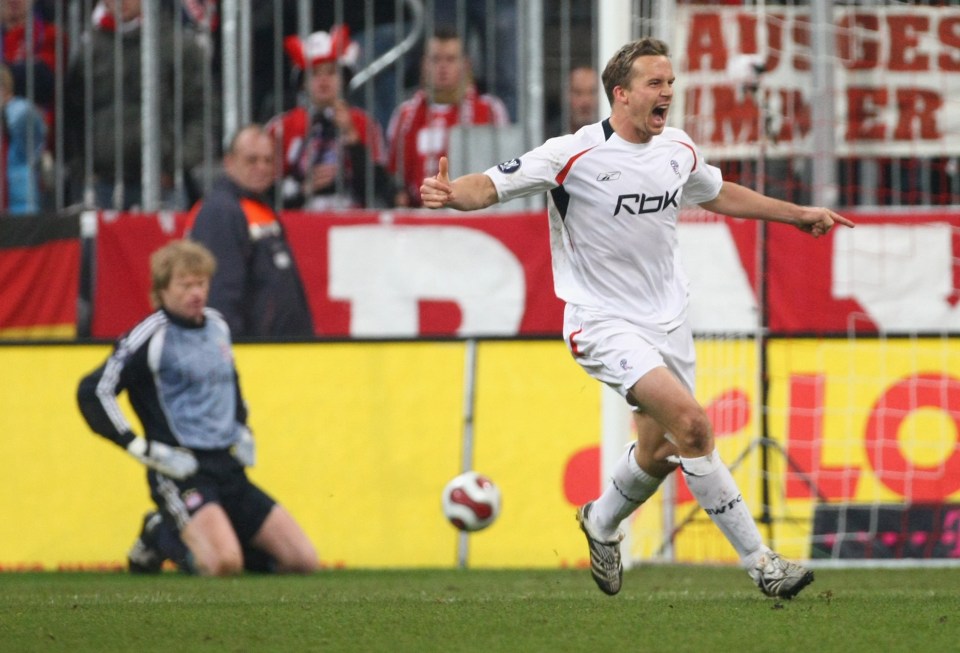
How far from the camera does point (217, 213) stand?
35.7 ft

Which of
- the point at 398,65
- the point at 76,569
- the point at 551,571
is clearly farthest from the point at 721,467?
A: the point at 398,65

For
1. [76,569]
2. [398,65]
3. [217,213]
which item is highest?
[398,65]

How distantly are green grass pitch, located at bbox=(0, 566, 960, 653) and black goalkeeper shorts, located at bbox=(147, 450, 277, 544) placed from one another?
0.91m

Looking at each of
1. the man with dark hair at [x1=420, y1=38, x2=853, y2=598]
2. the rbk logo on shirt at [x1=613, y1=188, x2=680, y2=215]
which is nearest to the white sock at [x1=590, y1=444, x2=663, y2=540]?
the man with dark hair at [x1=420, y1=38, x2=853, y2=598]

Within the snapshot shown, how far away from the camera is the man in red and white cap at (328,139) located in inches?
447

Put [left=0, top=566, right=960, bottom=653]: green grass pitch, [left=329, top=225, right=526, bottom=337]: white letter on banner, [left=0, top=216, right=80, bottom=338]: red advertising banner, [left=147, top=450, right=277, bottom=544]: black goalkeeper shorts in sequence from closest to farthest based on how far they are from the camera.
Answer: [left=0, top=566, right=960, bottom=653]: green grass pitch < [left=147, top=450, right=277, bottom=544]: black goalkeeper shorts < [left=329, top=225, right=526, bottom=337]: white letter on banner < [left=0, top=216, right=80, bottom=338]: red advertising banner

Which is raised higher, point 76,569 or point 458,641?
point 458,641

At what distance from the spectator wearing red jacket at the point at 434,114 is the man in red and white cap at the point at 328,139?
15 centimetres

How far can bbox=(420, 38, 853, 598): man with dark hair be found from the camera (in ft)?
22.1

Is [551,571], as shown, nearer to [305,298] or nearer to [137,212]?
[305,298]

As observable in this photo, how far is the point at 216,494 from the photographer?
940 cm

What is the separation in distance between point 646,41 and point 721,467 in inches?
70.5

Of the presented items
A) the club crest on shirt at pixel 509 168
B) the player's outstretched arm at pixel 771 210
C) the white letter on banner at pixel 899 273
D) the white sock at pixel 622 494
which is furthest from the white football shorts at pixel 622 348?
the white letter on banner at pixel 899 273

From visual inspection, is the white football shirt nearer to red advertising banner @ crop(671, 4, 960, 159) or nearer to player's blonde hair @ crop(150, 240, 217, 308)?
player's blonde hair @ crop(150, 240, 217, 308)
